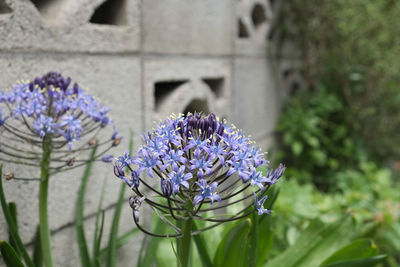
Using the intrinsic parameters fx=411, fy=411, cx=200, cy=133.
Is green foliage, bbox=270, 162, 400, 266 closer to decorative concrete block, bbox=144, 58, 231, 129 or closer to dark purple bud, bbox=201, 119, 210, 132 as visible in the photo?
decorative concrete block, bbox=144, 58, 231, 129

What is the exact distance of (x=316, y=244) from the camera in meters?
1.46

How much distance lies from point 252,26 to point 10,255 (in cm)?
226

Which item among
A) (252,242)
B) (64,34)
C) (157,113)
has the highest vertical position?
(64,34)

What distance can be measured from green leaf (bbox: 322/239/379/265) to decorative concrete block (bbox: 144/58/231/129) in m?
0.95

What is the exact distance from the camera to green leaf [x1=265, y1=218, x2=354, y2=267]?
1.42 meters

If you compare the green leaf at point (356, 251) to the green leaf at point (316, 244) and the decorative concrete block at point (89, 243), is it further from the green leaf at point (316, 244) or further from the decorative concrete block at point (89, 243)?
the decorative concrete block at point (89, 243)

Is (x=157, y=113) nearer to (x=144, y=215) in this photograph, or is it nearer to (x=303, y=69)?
(x=144, y=215)

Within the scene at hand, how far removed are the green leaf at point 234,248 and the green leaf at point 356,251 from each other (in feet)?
1.13

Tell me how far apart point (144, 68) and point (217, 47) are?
0.69 meters

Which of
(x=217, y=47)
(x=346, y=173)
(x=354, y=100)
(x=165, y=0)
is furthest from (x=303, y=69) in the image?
(x=165, y=0)

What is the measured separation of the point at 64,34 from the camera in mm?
1399

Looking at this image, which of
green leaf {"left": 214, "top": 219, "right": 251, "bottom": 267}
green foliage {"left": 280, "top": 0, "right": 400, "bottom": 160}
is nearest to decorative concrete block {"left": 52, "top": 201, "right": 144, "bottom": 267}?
green leaf {"left": 214, "top": 219, "right": 251, "bottom": 267}

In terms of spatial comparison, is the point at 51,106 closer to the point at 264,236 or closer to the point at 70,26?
the point at 70,26

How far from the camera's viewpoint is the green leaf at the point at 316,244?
4.65 ft
